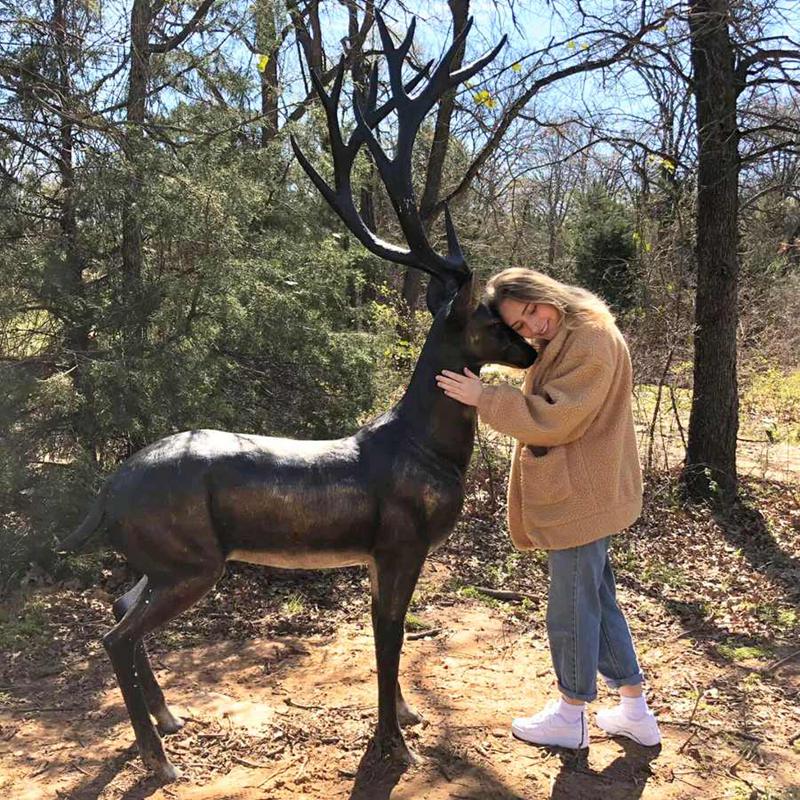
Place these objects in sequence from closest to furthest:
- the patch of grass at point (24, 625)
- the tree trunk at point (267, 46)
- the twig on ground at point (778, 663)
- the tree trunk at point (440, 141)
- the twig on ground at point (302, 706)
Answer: the twig on ground at point (302, 706), the twig on ground at point (778, 663), the patch of grass at point (24, 625), the tree trunk at point (267, 46), the tree trunk at point (440, 141)

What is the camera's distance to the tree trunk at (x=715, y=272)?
7.49 metres

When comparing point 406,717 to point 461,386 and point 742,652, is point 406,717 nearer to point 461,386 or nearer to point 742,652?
point 461,386

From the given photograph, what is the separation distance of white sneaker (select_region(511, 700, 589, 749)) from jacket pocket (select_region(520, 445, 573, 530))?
991 mm

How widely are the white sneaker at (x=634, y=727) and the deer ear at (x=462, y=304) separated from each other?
216 cm

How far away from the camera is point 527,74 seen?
7.85m

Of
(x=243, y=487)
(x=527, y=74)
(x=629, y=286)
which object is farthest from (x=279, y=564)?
(x=629, y=286)

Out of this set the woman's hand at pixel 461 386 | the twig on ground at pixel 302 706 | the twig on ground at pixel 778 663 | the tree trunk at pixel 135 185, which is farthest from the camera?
the tree trunk at pixel 135 185

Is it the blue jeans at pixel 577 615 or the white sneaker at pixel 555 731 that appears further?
the white sneaker at pixel 555 731

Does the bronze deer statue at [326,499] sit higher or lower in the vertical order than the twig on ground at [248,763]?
higher

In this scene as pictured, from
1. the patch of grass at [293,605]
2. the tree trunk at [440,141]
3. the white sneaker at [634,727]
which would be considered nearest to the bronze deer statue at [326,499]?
the white sneaker at [634,727]

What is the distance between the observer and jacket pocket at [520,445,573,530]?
3254mm

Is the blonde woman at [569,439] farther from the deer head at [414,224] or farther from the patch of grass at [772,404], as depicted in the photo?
the patch of grass at [772,404]

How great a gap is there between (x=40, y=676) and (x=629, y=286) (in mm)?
10048

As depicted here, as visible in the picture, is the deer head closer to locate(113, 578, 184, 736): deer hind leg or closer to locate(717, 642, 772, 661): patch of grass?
locate(113, 578, 184, 736): deer hind leg
